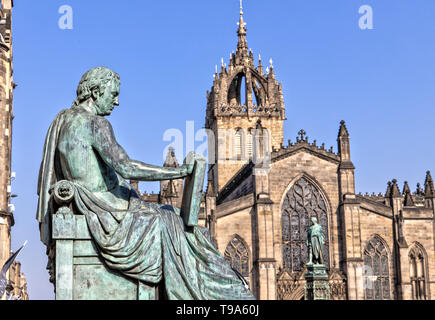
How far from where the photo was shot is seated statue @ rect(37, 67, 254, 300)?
207 inches

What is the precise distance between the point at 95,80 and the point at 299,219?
3992 cm

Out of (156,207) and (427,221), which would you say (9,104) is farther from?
(156,207)

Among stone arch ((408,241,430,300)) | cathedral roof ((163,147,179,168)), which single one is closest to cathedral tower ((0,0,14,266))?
stone arch ((408,241,430,300))

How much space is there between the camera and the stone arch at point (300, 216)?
147 feet

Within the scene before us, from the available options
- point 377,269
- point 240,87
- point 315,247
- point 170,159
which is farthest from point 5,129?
point 240,87

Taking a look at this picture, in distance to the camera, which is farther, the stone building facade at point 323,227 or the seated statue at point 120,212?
the stone building facade at point 323,227

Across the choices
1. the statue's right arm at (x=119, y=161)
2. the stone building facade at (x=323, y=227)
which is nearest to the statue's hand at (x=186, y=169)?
the statue's right arm at (x=119, y=161)

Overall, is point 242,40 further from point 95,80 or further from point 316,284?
point 95,80

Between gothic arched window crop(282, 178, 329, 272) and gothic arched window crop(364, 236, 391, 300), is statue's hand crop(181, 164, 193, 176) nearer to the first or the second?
gothic arched window crop(282, 178, 329, 272)

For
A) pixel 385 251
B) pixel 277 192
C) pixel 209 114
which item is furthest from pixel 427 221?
pixel 209 114

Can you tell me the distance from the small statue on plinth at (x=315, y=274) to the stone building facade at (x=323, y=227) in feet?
33.3

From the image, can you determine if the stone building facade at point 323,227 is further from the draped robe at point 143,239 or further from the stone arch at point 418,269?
the draped robe at point 143,239

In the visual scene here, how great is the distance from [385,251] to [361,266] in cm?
186

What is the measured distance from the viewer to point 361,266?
144 ft
